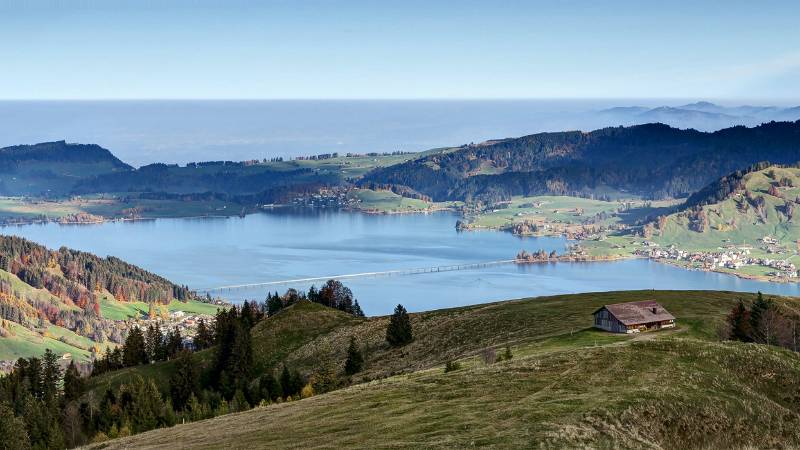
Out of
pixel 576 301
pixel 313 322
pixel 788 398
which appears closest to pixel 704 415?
pixel 788 398

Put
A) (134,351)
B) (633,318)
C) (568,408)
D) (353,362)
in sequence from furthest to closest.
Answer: (134,351) → (353,362) → (633,318) → (568,408)

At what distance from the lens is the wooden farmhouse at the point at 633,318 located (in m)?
80.1

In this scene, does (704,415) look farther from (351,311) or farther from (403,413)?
(351,311)

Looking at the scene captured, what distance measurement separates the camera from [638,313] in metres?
81.2

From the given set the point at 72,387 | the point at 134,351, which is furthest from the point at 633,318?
the point at 134,351

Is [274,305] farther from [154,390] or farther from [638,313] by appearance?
[638,313]

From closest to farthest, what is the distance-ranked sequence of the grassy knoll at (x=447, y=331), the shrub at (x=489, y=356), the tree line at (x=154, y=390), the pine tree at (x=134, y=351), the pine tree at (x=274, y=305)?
the shrub at (x=489, y=356) → the grassy knoll at (x=447, y=331) → the tree line at (x=154, y=390) → the pine tree at (x=134, y=351) → the pine tree at (x=274, y=305)

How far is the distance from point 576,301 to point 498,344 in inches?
897

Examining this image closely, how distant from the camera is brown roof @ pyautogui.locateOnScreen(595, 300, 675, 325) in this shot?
80.4m

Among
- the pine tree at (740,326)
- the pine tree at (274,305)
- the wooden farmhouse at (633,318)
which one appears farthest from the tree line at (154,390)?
the pine tree at (740,326)

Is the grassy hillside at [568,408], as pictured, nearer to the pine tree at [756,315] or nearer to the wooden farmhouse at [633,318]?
the pine tree at [756,315]

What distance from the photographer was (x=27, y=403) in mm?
96375

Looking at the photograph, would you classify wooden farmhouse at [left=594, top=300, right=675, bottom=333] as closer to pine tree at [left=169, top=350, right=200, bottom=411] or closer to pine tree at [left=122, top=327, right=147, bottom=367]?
pine tree at [left=169, top=350, right=200, bottom=411]

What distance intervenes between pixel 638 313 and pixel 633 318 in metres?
1.06
